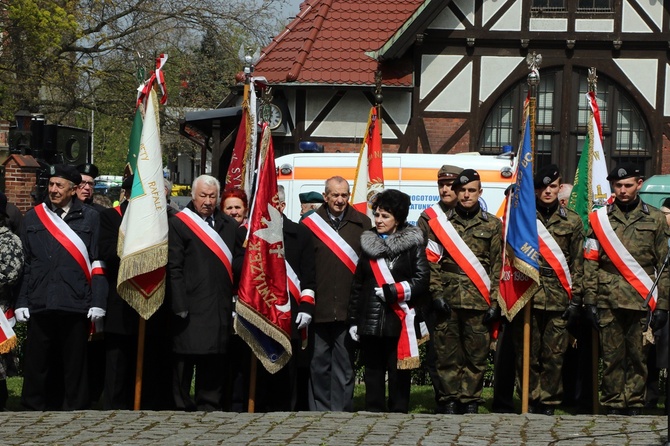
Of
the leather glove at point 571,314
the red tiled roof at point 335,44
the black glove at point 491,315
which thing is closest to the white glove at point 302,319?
the black glove at point 491,315

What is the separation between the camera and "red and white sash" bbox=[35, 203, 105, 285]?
10125mm

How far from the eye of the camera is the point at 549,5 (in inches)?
957

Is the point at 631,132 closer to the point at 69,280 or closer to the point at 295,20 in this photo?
the point at 295,20

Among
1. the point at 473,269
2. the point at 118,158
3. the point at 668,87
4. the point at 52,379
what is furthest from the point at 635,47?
the point at 118,158

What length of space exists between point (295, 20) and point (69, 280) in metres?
17.1

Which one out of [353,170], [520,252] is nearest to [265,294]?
[520,252]

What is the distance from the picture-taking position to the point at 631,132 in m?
24.6

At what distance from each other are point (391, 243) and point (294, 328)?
1.07 m

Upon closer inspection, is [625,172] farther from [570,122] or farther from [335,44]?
[335,44]

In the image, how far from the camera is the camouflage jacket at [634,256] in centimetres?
1016

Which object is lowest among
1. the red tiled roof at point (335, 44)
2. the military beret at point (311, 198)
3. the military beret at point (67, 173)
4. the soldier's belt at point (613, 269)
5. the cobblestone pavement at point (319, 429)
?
the cobblestone pavement at point (319, 429)

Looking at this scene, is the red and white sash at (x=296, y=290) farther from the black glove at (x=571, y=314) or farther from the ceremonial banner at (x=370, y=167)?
the ceremonial banner at (x=370, y=167)

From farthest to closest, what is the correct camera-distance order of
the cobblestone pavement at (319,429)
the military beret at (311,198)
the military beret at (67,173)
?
the military beret at (311,198)
the military beret at (67,173)
the cobblestone pavement at (319,429)

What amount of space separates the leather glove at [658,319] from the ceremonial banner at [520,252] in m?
0.94
